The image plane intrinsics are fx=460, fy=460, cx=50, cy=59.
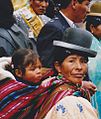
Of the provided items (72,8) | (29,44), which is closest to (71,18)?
(72,8)

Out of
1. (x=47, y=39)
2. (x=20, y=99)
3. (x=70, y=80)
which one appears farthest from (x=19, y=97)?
(x=47, y=39)

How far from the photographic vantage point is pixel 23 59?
3652mm

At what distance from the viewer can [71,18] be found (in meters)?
4.38

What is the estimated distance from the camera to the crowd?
9.82 feet

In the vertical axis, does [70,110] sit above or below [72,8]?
below

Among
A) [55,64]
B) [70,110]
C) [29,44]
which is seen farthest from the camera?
[29,44]

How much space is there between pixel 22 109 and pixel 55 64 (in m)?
0.46

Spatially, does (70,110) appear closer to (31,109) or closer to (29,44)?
(31,109)

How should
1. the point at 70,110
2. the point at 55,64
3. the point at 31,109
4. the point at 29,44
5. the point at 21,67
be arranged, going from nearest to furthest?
the point at 70,110
the point at 31,109
the point at 55,64
the point at 21,67
the point at 29,44

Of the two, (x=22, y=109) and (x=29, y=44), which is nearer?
(x=22, y=109)

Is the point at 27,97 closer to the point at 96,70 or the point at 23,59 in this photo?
the point at 23,59

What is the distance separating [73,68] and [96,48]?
4.15 feet

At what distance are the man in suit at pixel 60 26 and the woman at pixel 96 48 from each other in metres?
0.33

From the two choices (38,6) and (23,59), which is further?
(38,6)
